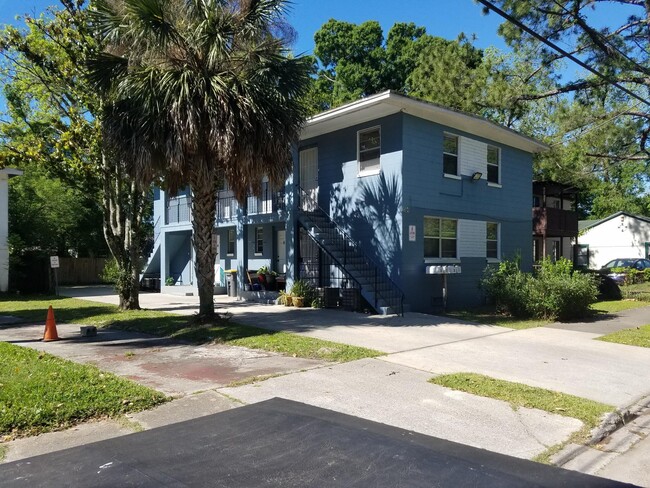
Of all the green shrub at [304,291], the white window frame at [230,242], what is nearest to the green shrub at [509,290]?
the green shrub at [304,291]

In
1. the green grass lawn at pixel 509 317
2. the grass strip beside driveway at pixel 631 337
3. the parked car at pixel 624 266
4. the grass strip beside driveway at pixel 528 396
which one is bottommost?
the grass strip beside driveway at pixel 528 396

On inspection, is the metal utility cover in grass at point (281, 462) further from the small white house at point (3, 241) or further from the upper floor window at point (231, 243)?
the small white house at point (3, 241)

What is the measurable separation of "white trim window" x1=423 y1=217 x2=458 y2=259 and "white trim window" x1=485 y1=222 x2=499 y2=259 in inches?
79.9

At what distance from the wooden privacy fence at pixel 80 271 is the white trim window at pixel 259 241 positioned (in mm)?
15088

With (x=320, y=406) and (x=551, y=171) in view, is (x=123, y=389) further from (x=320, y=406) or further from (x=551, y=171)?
(x=551, y=171)

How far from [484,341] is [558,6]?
37.6 feet

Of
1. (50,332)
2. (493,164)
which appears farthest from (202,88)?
(493,164)

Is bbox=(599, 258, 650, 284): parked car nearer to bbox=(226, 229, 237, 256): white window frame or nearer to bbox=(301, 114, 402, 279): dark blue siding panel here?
bbox=(301, 114, 402, 279): dark blue siding panel

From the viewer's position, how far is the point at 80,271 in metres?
32.6

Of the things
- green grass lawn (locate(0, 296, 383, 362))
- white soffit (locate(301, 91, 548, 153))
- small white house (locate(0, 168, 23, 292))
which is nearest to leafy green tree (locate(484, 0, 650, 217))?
white soffit (locate(301, 91, 548, 153))

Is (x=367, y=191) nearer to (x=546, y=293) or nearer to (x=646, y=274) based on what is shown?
(x=546, y=293)

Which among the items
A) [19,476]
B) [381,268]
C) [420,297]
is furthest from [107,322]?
[19,476]

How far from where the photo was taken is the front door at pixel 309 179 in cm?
1841

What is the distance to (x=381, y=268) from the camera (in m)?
15.8
